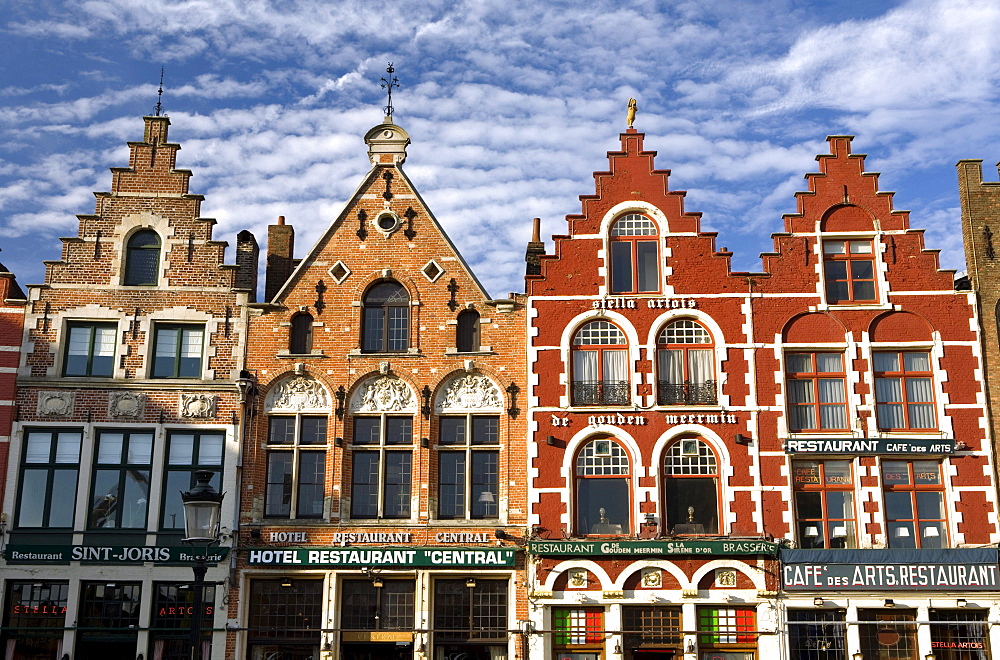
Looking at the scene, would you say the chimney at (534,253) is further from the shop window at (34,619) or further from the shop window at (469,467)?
the shop window at (34,619)

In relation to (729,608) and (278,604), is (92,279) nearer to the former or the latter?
(278,604)

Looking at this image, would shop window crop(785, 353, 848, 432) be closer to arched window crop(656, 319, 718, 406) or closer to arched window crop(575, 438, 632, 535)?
arched window crop(656, 319, 718, 406)

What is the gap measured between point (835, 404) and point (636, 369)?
4468 mm

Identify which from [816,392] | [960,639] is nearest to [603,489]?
[816,392]

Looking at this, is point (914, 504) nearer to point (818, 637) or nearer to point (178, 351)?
point (818, 637)

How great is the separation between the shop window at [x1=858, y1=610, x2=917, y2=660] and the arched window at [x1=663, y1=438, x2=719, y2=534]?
11.8 feet

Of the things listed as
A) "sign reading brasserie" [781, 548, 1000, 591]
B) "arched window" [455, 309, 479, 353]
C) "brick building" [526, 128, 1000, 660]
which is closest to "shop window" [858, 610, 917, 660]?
"brick building" [526, 128, 1000, 660]

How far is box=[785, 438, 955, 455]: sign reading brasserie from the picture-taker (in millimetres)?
24156

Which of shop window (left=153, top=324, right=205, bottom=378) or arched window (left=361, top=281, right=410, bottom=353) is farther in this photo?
arched window (left=361, top=281, right=410, bottom=353)

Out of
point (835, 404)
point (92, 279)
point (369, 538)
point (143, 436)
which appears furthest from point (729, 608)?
point (92, 279)

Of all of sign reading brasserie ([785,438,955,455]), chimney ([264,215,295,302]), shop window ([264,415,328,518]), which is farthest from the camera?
chimney ([264,215,295,302])

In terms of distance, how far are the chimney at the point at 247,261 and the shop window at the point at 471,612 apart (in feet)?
27.2

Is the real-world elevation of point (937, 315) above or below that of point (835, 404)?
above

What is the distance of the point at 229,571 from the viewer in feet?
79.2
